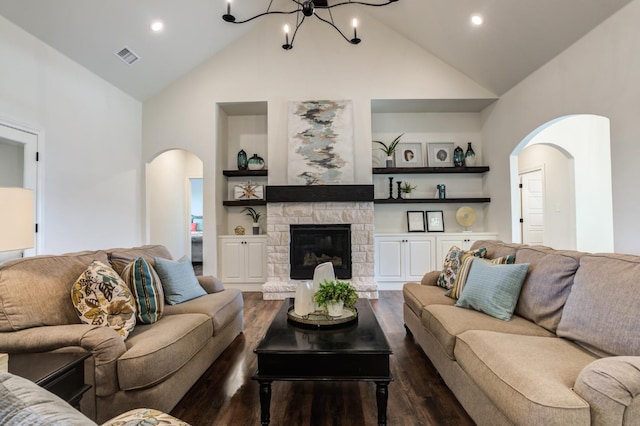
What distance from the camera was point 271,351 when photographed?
176 centimetres

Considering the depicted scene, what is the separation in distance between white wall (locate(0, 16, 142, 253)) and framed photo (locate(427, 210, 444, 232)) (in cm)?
471

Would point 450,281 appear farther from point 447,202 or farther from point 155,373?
point 447,202

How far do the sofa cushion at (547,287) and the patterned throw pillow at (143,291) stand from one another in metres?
2.45

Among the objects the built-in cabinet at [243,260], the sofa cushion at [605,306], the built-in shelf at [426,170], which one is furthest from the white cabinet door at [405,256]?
the sofa cushion at [605,306]

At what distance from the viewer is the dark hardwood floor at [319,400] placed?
1.85 meters

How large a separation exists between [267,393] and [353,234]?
3.32m

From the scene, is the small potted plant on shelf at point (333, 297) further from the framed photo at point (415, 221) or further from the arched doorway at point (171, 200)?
the framed photo at point (415, 221)

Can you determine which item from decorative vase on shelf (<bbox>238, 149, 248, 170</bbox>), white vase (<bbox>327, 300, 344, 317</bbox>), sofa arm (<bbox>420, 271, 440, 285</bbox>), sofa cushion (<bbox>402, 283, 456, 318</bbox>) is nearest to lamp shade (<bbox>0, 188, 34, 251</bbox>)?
white vase (<bbox>327, 300, 344, 317</bbox>)

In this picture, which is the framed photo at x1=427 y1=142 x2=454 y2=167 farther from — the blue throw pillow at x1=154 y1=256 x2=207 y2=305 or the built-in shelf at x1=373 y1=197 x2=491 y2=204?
the blue throw pillow at x1=154 y1=256 x2=207 y2=305

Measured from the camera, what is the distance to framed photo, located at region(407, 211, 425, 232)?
5.50m

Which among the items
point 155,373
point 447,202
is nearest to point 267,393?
point 155,373

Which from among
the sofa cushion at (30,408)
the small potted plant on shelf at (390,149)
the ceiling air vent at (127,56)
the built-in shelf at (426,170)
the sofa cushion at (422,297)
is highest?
the ceiling air vent at (127,56)

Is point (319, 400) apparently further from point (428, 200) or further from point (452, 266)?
point (428, 200)

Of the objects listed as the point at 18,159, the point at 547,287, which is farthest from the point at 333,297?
the point at 18,159
